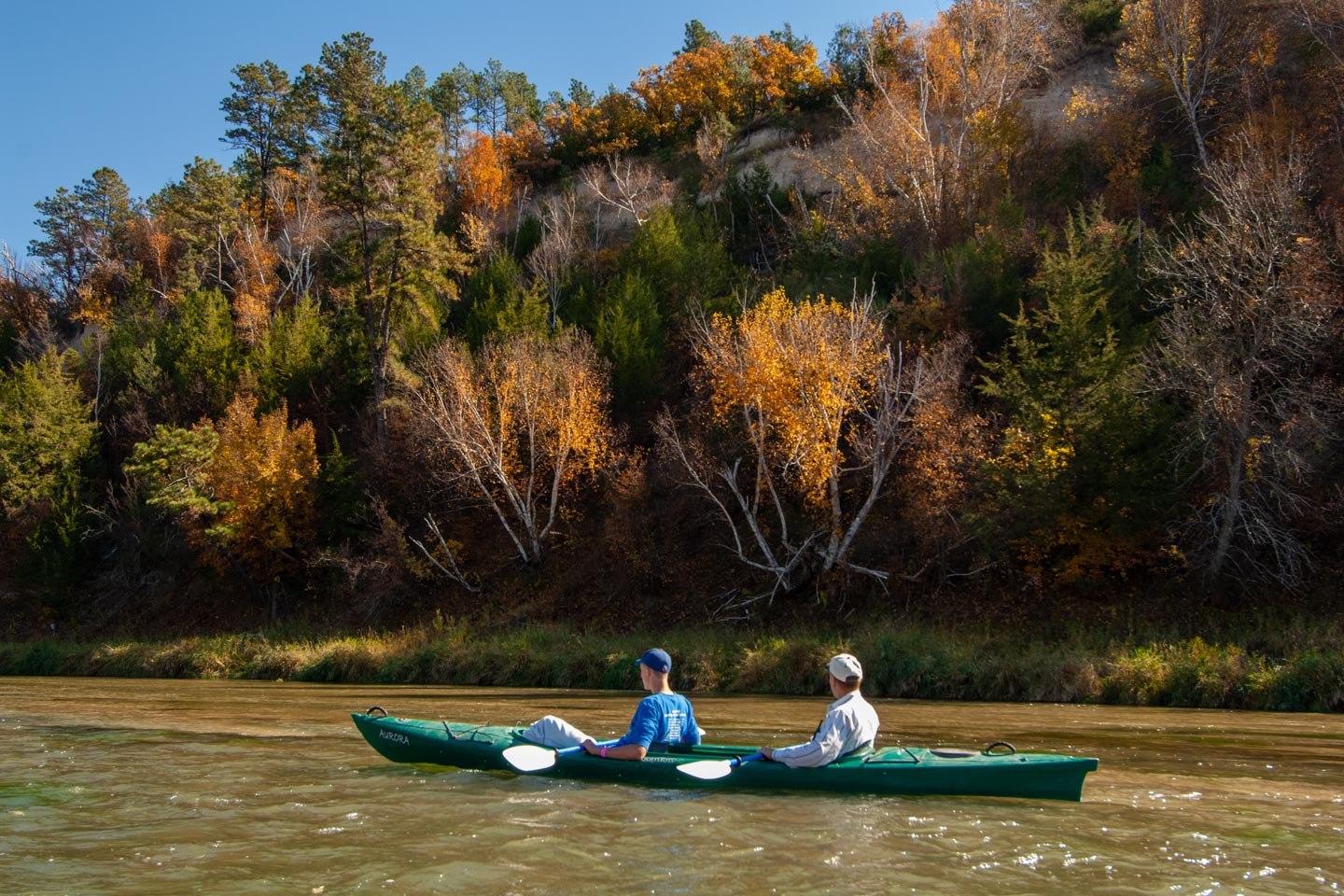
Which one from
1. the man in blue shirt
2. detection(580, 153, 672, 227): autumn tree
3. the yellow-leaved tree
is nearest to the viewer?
the man in blue shirt

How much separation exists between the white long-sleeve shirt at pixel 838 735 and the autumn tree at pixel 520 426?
72.7 feet

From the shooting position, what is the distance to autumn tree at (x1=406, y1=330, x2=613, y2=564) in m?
31.3

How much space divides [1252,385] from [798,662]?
1161cm

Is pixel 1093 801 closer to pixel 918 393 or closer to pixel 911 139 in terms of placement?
pixel 918 393

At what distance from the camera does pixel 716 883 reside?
6.78 metres

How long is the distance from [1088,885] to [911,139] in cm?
3686

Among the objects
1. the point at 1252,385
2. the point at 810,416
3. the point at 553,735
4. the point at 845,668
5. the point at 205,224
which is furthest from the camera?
the point at 205,224

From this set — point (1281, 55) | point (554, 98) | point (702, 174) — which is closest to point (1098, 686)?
point (1281, 55)

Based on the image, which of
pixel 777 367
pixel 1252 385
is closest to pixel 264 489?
pixel 777 367

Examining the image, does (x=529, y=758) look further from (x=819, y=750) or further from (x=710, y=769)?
(x=819, y=750)

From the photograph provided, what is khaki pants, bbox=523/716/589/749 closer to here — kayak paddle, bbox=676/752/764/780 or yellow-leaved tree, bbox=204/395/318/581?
kayak paddle, bbox=676/752/764/780

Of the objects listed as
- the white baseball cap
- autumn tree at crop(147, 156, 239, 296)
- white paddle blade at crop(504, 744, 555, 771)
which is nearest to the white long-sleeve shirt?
the white baseball cap

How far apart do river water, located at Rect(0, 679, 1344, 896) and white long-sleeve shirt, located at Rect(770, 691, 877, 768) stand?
42cm

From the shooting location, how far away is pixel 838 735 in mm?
9094
